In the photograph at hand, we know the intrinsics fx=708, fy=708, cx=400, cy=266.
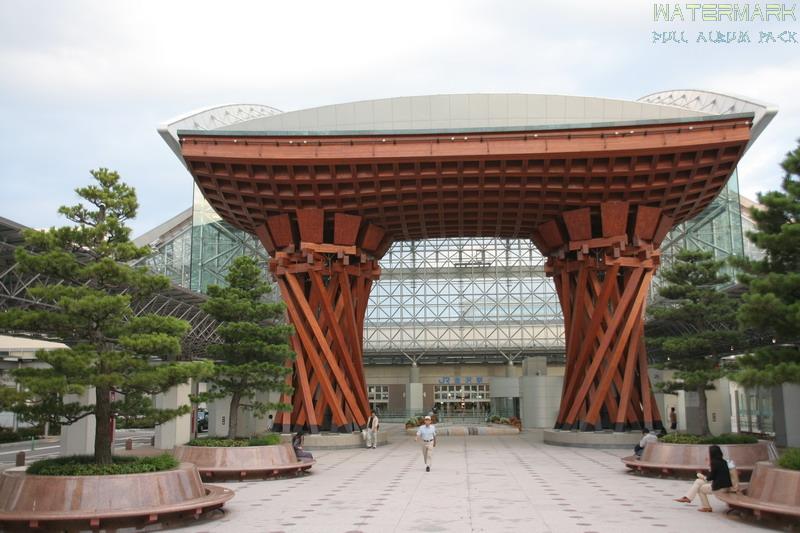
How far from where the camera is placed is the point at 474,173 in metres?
23.2

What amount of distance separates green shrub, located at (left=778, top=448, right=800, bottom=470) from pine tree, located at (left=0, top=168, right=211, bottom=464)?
8.78 m

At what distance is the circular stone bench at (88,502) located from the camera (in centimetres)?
926

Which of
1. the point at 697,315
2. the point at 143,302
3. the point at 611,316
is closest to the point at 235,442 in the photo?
the point at 143,302

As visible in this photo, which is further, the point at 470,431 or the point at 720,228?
the point at 720,228

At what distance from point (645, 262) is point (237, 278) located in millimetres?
13865

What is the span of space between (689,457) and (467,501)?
6077mm

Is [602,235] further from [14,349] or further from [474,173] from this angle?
[14,349]

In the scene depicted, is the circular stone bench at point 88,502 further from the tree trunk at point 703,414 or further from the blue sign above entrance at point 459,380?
the blue sign above entrance at point 459,380

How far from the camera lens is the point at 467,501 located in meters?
12.2

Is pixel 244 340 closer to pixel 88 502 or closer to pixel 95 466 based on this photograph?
pixel 95 466

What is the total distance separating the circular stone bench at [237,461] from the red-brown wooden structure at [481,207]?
8321 mm

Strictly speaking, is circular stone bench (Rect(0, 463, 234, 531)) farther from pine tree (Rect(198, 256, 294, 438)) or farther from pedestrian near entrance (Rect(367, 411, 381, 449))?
pedestrian near entrance (Rect(367, 411, 381, 449))

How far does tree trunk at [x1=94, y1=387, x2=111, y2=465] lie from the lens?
10.7 metres

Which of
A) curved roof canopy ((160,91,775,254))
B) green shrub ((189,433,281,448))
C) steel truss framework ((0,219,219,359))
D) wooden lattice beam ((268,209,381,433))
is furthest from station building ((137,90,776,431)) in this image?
green shrub ((189,433,281,448))
